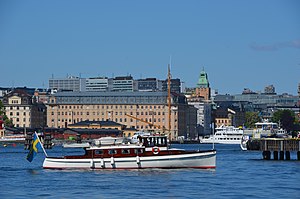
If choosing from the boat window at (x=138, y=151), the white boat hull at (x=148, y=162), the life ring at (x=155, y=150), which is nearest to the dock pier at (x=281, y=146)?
the white boat hull at (x=148, y=162)

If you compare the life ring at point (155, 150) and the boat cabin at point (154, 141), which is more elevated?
the boat cabin at point (154, 141)

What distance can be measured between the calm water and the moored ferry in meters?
0.85

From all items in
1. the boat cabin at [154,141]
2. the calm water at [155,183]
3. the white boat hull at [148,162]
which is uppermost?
the boat cabin at [154,141]

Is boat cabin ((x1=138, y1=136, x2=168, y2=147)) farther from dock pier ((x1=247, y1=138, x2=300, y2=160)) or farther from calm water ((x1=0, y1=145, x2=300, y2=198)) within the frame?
dock pier ((x1=247, y1=138, x2=300, y2=160))

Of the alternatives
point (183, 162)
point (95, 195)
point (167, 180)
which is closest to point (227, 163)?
point (183, 162)

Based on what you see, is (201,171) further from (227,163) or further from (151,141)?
(227,163)

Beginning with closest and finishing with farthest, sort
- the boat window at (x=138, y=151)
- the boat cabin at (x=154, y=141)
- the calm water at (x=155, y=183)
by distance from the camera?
1. the calm water at (x=155, y=183)
2. the boat window at (x=138, y=151)
3. the boat cabin at (x=154, y=141)

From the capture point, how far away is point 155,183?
79.7 m

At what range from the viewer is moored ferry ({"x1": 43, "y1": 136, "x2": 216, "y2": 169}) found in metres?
89.6

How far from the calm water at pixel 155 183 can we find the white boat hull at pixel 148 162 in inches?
29.1

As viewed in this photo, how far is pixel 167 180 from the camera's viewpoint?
3211 inches

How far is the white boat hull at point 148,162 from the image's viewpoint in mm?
89562

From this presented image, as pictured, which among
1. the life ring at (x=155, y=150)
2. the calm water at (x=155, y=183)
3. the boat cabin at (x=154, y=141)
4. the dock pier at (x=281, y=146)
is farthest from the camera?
the dock pier at (x=281, y=146)

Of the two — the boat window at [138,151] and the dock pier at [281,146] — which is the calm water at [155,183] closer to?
the boat window at [138,151]
